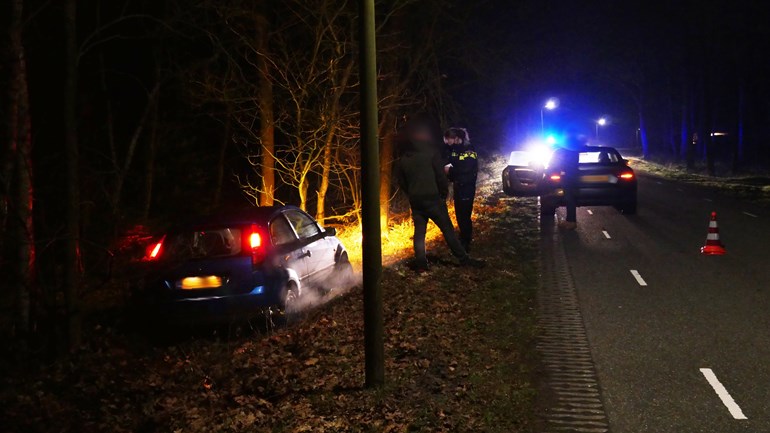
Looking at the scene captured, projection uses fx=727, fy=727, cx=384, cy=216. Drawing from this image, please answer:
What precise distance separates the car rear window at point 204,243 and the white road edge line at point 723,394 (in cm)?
534

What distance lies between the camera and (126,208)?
19.1 metres

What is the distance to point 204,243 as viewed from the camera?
357 inches

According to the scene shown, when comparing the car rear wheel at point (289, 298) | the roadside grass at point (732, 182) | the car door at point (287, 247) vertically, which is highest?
the car door at point (287, 247)

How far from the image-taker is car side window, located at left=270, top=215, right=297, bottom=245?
9281mm

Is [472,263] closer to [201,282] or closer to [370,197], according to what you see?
[201,282]

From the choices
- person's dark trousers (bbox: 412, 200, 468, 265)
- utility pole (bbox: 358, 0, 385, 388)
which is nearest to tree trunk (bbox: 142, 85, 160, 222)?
person's dark trousers (bbox: 412, 200, 468, 265)

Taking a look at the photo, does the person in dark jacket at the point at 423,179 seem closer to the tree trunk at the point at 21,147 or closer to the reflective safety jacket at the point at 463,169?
the reflective safety jacket at the point at 463,169

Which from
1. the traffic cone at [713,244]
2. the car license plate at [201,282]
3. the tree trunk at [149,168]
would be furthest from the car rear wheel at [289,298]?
the tree trunk at [149,168]

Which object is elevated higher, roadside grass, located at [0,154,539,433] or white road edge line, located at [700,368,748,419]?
roadside grass, located at [0,154,539,433]

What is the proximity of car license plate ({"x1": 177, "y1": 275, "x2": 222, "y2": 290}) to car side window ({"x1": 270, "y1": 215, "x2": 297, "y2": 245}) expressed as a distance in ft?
2.89

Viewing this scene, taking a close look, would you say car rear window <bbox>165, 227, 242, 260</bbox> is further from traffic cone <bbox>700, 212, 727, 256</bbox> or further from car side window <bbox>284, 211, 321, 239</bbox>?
traffic cone <bbox>700, 212, 727, 256</bbox>

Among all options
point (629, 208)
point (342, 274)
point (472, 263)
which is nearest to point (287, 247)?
point (342, 274)

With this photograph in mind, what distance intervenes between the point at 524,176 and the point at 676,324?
63.0 ft

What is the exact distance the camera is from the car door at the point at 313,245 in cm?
1011
